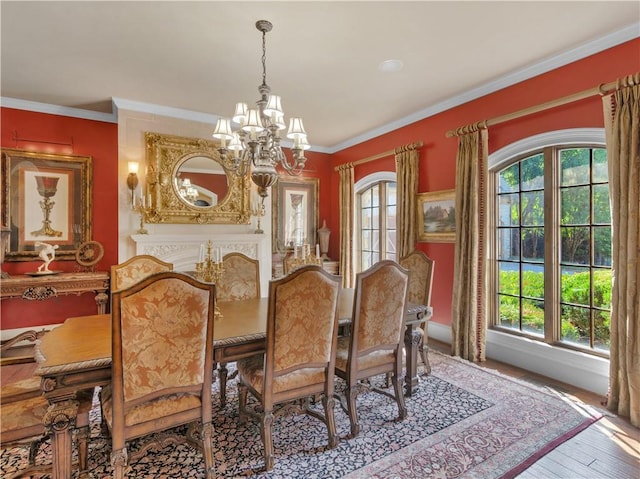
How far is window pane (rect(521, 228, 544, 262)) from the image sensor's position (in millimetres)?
3340

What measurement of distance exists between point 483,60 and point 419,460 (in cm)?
324

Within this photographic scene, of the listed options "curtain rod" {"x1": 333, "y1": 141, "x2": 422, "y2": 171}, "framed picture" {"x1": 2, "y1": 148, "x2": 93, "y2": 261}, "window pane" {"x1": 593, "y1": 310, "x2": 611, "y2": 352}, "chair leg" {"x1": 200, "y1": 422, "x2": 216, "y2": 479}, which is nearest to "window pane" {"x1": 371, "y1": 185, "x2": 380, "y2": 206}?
"curtain rod" {"x1": 333, "y1": 141, "x2": 422, "y2": 171}

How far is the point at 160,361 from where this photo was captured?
5.40 feet

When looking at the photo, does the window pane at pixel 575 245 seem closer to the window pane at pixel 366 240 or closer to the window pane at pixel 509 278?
the window pane at pixel 509 278

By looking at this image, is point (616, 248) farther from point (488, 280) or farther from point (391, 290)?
point (391, 290)

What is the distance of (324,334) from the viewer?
2062 mm

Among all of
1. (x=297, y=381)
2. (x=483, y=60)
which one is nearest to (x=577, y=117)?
(x=483, y=60)

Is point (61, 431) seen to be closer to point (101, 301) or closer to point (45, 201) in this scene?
point (101, 301)

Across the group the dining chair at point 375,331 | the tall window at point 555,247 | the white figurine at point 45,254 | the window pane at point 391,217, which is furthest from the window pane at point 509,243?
the white figurine at point 45,254

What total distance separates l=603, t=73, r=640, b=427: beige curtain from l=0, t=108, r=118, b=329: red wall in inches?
208

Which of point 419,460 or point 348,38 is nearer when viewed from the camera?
point 419,460

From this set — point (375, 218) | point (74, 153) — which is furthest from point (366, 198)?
point (74, 153)

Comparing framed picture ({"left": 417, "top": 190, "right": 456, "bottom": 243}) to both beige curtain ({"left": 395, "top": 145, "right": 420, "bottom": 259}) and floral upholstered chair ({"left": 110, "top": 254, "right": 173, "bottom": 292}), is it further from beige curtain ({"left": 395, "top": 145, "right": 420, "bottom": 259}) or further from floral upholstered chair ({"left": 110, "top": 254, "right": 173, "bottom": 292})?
floral upholstered chair ({"left": 110, "top": 254, "right": 173, "bottom": 292})

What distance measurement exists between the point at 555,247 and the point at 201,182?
4.20m
